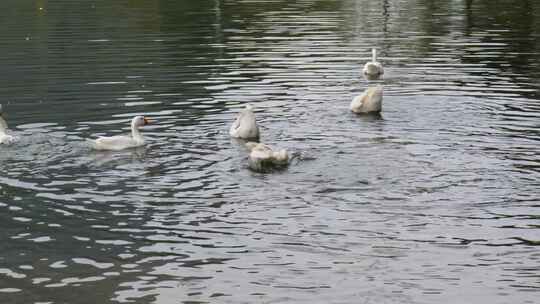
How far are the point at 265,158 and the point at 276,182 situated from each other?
88 centimetres

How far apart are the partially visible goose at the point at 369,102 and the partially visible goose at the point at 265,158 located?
608cm

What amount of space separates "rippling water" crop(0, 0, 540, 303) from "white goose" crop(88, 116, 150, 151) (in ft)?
0.84

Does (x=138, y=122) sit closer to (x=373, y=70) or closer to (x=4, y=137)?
(x=4, y=137)

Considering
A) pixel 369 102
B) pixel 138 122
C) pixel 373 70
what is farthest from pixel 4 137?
pixel 373 70

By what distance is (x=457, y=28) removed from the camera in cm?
4831

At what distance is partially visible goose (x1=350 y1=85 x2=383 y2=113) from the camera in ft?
87.9

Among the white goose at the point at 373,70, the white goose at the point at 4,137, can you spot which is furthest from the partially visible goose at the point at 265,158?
the white goose at the point at 373,70

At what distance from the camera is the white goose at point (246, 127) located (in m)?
23.8

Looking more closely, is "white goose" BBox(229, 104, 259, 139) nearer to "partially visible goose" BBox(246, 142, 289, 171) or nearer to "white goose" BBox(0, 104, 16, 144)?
"partially visible goose" BBox(246, 142, 289, 171)

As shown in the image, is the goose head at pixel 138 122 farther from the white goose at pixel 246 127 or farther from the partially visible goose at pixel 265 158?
the partially visible goose at pixel 265 158

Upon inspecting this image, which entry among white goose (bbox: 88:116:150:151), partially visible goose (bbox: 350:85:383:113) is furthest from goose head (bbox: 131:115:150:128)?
partially visible goose (bbox: 350:85:383:113)

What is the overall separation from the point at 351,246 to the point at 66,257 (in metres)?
4.39

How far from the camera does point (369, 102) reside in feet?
87.7

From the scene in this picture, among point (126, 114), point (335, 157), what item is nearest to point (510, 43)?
point (126, 114)
